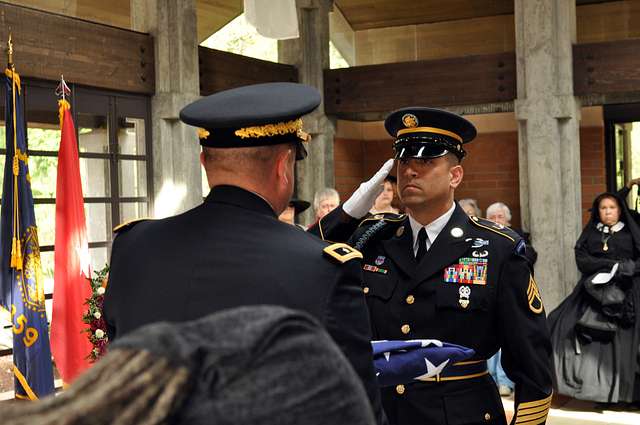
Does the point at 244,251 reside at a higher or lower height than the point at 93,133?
lower

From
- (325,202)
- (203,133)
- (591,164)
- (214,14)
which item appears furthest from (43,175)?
(591,164)

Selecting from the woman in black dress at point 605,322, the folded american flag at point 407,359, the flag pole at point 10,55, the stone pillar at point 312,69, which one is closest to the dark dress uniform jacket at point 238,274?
the folded american flag at point 407,359

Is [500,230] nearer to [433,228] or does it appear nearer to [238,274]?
[433,228]

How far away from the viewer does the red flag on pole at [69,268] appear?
5109 millimetres

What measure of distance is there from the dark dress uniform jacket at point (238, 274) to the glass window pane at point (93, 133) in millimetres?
5031

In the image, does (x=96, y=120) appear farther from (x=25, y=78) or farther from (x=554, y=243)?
(x=554, y=243)

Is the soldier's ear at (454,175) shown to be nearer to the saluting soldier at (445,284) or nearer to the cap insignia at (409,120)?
the saluting soldier at (445,284)

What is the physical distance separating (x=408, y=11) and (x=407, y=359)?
7.67m

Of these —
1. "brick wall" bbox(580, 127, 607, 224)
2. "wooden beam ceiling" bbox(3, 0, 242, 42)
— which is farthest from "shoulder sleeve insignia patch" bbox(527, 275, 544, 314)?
"brick wall" bbox(580, 127, 607, 224)

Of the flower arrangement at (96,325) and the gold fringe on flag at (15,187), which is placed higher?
the gold fringe on flag at (15,187)

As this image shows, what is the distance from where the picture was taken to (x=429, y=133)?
2.54m

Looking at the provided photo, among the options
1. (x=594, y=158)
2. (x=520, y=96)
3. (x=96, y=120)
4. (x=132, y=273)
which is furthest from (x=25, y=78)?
(x=594, y=158)

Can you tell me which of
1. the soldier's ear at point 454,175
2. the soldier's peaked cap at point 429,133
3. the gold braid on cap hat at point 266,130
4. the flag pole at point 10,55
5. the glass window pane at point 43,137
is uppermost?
the flag pole at point 10,55

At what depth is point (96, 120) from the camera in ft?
20.7
